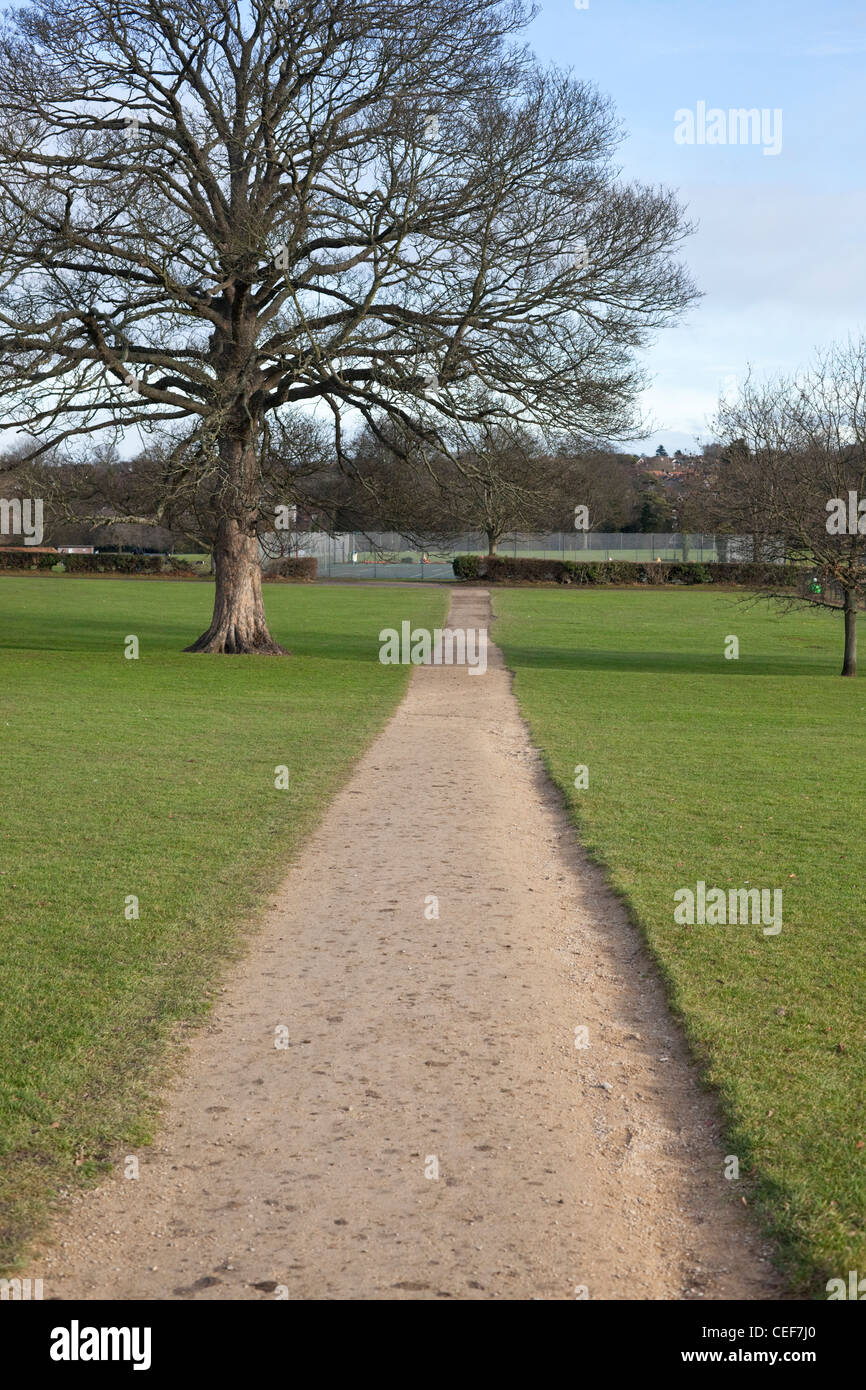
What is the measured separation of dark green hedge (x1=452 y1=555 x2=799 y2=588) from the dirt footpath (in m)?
60.8

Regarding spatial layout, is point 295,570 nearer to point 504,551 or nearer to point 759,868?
point 504,551

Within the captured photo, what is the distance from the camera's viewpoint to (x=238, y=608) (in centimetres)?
2705

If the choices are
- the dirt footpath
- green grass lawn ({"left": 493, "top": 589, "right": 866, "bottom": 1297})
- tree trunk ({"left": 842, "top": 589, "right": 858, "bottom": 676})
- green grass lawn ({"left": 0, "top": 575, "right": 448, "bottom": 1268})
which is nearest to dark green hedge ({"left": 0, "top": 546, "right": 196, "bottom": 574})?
green grass lawn ({"left": 0, "top": 575, "right": 448, "bottom": 1268})

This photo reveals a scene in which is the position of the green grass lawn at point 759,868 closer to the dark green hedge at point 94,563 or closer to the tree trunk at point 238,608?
the tree trunk at point 238,608

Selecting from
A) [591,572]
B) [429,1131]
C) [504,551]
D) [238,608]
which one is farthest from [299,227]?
[504,551]

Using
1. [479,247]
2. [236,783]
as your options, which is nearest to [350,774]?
[236,783]

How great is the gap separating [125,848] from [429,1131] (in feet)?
18.0

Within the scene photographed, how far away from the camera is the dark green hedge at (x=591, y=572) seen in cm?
6856

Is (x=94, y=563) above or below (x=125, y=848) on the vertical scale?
above

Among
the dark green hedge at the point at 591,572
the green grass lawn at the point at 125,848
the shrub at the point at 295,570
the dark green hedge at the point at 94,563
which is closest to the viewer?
the green grass lawn at the point at 125,848

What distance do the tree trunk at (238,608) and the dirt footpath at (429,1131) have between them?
18.2 metres

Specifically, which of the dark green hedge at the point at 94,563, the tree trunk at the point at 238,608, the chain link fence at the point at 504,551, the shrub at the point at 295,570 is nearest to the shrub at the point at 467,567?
the chain link fence at the point at 504,551
